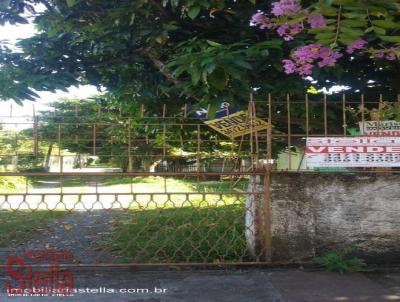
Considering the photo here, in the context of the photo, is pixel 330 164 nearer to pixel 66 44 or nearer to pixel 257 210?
pixel 257 210

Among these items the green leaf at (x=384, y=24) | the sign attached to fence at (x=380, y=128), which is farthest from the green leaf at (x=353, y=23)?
the sign attached to fence at (x=380, y=128)

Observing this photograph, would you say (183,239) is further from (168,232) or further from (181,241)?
(168,232)

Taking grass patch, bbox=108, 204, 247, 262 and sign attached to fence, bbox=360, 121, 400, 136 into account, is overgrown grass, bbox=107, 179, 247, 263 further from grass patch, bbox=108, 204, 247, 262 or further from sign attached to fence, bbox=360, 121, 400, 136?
sign attached to fence, bbox=360, 121, 400, 136

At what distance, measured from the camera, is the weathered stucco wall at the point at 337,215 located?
529 centimetres

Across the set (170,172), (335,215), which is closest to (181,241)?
(170,172)

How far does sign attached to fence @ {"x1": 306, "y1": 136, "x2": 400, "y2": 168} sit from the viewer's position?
17.0 feet

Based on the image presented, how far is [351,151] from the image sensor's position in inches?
205

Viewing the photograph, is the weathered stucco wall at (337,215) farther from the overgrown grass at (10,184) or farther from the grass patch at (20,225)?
the overgrown grass at (10,184)

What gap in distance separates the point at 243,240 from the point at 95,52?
10.5 ft

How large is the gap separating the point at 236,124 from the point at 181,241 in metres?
1.91

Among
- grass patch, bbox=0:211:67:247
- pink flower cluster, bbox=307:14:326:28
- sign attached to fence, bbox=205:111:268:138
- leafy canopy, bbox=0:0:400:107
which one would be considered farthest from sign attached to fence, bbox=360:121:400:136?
grass patch, bbox=0:211:67:247

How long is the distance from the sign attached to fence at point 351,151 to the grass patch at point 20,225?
4019 millimetres

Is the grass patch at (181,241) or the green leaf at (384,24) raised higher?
the green leaf at (384,24)

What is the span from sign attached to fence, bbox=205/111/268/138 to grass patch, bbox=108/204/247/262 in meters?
1.20
